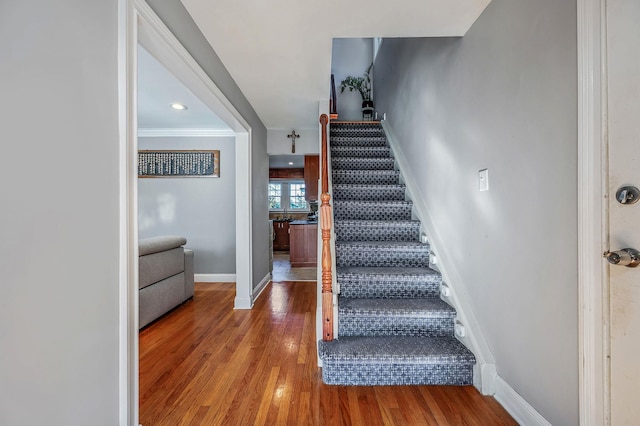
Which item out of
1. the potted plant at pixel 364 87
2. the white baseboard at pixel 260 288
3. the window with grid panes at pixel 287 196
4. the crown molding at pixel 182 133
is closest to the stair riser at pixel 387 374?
the white baseboard at pixel 260 288

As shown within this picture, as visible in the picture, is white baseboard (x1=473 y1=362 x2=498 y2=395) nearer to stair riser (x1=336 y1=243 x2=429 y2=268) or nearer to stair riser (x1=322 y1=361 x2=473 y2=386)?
stair riser (x1=322 y1=361 x2=473 y2=386)

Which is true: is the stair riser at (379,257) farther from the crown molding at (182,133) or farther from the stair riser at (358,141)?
the crown molding at (182,133)

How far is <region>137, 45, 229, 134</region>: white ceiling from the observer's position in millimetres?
2354

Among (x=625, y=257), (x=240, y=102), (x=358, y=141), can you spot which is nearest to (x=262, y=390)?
(x=625, y=257)

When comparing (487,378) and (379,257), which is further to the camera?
(379,257)

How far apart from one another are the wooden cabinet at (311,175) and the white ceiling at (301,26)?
2.54 m

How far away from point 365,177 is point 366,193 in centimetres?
32

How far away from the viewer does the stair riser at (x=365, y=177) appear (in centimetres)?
331

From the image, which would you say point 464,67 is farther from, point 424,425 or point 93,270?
point 93,270

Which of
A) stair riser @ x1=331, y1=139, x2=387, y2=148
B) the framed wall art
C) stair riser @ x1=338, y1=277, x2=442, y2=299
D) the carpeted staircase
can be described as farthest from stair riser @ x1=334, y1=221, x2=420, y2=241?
the framed wall art

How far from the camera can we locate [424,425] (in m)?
1.35

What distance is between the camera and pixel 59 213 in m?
0.80

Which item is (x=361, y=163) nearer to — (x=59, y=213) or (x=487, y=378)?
(x=487, y=378)

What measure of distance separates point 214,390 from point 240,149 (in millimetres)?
2325
